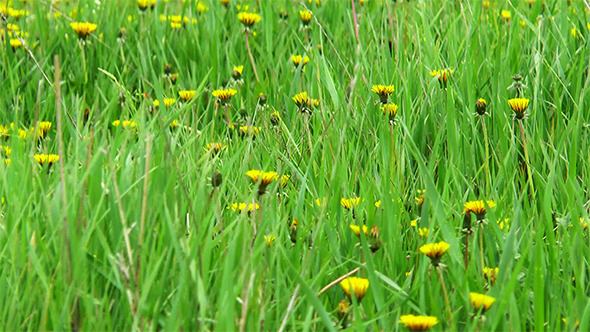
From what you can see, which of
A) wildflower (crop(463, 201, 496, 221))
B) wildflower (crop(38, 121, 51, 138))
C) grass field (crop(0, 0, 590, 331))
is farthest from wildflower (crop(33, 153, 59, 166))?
wildflower (crop(463, 201, 496, 221))

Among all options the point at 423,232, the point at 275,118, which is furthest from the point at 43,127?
the point at 423,232

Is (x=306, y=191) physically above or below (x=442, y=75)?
below

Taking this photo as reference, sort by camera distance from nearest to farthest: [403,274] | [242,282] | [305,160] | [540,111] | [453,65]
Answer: [242,282] → [403,274] → [305,160] → [540,111] → [453,65]

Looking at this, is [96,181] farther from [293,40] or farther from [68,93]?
[293,40]

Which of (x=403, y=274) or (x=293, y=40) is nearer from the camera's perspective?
(x=403, y=274)

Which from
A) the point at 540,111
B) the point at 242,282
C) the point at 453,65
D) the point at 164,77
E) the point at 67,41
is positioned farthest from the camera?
the point at 67,41

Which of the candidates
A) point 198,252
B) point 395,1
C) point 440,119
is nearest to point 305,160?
point 440,119

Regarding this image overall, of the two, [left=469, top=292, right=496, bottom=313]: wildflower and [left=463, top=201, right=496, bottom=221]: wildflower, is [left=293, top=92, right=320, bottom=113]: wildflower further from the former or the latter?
[left=469, top=292, right=496, bottom=313]: wildflower

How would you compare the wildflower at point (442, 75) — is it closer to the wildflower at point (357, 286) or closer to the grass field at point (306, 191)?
the grass field at point (306, 191)

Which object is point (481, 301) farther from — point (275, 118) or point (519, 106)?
point (275, 118)
